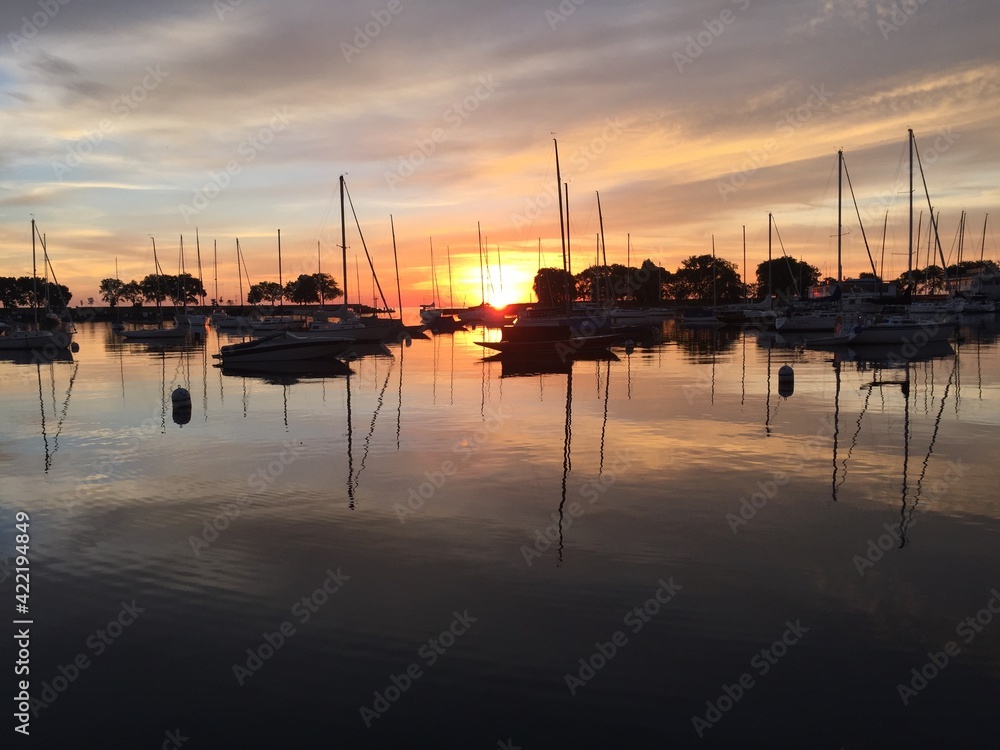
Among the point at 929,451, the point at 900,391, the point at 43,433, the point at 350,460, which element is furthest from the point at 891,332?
the point at 43,433

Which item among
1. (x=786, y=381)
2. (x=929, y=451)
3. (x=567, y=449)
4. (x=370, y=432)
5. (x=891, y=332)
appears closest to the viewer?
(x=929, y=451)

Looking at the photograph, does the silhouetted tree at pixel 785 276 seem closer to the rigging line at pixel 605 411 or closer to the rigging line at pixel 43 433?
the rigging line at pixel 605 411

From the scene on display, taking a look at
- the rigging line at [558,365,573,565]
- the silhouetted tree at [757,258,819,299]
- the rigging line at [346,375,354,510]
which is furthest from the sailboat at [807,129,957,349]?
the silhouetted tree at [757,258,819,299]

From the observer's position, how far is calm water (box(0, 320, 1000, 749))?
7.27m

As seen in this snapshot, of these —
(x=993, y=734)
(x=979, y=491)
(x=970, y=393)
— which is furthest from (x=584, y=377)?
(x=993, y=734)

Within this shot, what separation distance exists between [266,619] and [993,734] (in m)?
7.52

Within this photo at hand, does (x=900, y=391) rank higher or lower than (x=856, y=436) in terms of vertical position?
higher

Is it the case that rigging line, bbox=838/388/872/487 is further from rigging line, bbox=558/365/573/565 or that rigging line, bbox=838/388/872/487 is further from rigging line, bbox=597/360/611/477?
rigging line, bbox=558/365/573/565

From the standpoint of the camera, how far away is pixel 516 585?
10.3 metres

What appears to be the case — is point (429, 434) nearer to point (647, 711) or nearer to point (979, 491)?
point (979, 491)

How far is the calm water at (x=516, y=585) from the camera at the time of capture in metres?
7.27

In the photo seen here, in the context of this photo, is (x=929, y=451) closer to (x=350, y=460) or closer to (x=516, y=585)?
(x=516, y=585)

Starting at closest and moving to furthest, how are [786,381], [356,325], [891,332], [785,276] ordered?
[786,381]
[891,332]
[356,325]
[785,276]

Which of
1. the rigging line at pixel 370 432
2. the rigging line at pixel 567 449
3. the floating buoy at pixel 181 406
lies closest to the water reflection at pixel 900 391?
the rigging line at pixel 567 449
